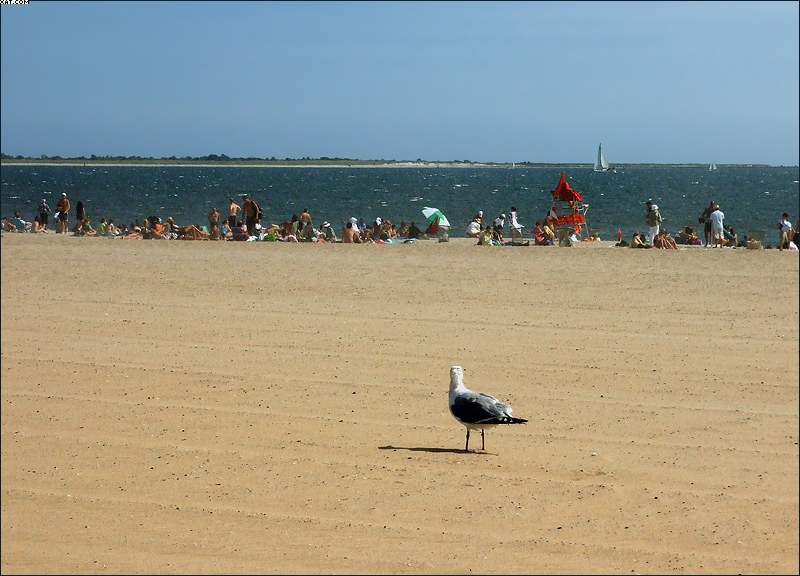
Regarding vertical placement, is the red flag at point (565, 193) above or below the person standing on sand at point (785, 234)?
above

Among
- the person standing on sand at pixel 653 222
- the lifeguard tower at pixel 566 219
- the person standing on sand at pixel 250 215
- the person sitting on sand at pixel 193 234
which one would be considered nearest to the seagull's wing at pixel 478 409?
the person standing on sand at pixel 653 222

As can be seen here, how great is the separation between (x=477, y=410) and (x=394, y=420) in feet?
4.24

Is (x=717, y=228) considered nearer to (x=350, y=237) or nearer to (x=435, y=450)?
(x=350, y=237)

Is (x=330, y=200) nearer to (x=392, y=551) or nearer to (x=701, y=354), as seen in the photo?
(x=701, y=354)

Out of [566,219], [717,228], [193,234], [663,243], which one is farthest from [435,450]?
[717,228]

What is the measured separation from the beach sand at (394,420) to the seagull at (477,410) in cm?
28

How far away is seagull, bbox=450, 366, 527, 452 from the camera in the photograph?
7336mm

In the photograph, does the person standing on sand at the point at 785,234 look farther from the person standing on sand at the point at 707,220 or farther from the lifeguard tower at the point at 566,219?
the lifeguard tower at the point at 566,219

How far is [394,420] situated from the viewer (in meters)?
8.47

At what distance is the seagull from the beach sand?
280mm

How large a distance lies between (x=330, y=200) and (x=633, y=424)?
6506 centimetres

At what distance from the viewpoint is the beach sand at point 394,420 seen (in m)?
5.93

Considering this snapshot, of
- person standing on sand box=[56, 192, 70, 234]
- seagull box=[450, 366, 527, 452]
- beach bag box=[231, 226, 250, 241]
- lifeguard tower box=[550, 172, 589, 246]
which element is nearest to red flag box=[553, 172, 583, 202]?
lifeguard tower box=[550, 172, 589, 246]

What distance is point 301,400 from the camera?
A: 29.7 feet
